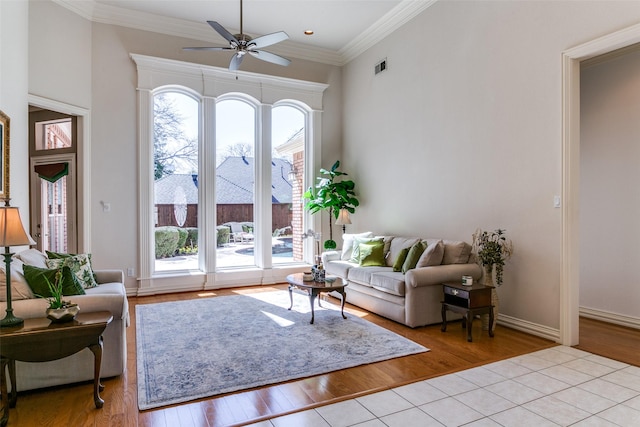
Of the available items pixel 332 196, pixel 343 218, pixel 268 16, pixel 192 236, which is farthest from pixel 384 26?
pixel 192 236

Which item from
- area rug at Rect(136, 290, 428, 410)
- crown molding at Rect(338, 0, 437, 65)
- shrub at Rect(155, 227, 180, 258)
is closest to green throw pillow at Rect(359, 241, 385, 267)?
area rug at Rect(136, 290, 428, 410)

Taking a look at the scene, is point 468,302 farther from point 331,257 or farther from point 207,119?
point 207,119

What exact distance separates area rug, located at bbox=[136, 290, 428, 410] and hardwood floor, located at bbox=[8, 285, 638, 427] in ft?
0.31

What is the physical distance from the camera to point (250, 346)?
3.55 m

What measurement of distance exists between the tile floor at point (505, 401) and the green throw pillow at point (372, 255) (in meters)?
2.25

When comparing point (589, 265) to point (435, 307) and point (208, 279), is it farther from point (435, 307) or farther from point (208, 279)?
point (208, 279)

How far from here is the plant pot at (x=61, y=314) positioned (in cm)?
248

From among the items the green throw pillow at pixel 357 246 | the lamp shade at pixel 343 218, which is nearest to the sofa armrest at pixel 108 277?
the green throw pillow at pixel 357 246

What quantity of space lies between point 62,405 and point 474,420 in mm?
2654

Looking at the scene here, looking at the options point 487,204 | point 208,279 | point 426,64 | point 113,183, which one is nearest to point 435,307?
point 487,204

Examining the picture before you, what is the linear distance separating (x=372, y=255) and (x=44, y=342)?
3790mm

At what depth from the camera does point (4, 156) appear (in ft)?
12.2

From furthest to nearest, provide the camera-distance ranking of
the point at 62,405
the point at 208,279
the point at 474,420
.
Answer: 1. the point at 208,279
2. the point at 62,405
3. the point at 474,420

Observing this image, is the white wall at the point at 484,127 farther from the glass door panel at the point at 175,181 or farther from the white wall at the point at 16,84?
the white wall at the point at 16,84
